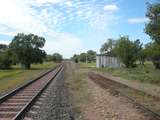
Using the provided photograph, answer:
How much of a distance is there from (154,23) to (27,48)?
42.2 m

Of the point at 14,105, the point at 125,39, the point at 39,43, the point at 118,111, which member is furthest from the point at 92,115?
the point at 39,43

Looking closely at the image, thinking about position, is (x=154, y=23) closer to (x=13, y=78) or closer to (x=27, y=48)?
(x=13, y=78)

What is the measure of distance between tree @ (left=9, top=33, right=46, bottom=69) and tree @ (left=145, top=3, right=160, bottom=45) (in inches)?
1603

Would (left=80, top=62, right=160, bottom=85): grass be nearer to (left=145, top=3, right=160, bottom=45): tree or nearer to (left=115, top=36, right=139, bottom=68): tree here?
(left=145, top=3, right=160, bottom=45): tree

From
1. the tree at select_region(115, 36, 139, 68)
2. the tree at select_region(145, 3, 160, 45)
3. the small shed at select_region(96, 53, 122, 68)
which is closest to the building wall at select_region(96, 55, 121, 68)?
the small shed at select_region(96, 53, 122, 68)

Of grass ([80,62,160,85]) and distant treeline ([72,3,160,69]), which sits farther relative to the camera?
distant treeline ([72,3,160,69])

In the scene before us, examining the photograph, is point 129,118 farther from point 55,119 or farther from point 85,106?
point 85,106

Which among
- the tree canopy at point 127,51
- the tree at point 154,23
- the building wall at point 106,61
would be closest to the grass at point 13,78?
the tree at point 154,23

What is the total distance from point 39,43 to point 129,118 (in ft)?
242

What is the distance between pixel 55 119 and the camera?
12797 millimetres

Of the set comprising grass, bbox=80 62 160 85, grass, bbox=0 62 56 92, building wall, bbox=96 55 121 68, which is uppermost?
building wall, bbox=96 55 121 68

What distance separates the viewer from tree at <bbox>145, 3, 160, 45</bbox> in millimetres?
45744

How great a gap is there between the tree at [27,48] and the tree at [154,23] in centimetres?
4071

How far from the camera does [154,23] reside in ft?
153
